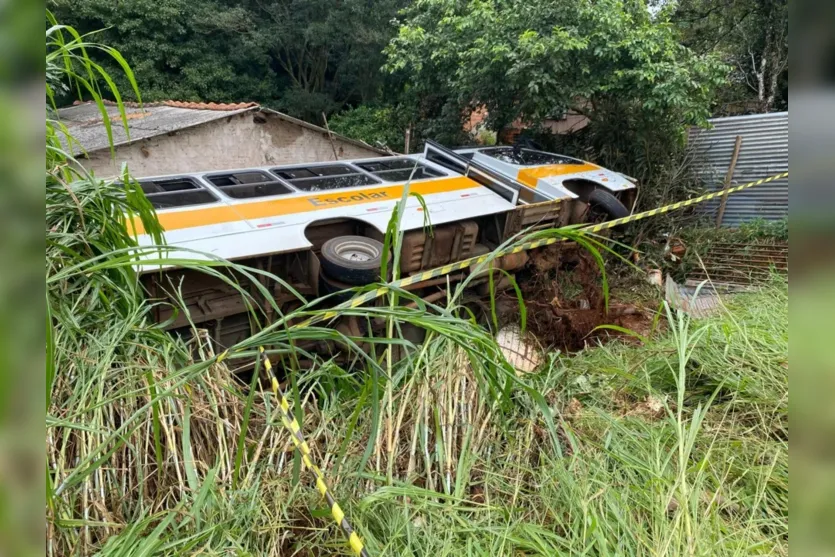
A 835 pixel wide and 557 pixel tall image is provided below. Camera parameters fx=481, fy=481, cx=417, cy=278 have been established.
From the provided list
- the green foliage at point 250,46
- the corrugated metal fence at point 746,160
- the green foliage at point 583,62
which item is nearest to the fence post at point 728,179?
the corrugated metal fence at point 746,160

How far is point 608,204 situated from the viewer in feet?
20.0

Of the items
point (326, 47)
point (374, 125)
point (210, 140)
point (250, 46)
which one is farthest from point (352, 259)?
point (326, 47)

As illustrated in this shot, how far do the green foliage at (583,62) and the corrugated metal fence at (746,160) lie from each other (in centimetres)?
102

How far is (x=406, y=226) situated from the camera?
4.53 meters

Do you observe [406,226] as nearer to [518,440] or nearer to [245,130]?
[518,440]

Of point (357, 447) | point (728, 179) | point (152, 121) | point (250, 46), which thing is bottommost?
point (728, 179)

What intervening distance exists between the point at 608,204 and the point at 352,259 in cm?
359

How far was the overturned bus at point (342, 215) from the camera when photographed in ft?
12.5

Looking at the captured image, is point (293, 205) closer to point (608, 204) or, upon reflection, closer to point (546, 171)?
point (546, 171)

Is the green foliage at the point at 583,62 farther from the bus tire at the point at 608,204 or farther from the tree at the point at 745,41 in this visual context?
the tree at the point at 745,41

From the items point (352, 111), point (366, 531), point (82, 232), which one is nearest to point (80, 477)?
point (366, 531)

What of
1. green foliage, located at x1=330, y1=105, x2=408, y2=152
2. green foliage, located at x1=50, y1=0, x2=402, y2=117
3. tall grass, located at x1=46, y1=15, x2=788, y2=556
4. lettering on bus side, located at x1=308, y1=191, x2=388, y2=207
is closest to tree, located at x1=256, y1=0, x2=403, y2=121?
green foliage, located at x1=50, y1=0, x2=402, y2=117
